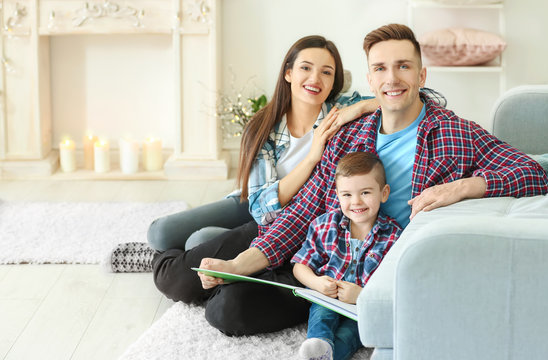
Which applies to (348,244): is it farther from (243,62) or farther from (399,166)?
(243,62)

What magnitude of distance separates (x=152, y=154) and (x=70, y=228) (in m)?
1.15

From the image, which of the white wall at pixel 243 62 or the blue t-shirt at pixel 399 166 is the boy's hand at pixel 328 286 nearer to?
the blue t-shirt at pixel 399 166

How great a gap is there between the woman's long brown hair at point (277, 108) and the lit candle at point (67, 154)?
211 centimetres

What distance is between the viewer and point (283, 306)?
2.16 metres

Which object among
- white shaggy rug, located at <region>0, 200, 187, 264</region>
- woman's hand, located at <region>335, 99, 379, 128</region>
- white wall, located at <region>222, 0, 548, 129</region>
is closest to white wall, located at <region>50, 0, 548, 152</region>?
white wall, located at <region>222, 0, 548, 129</region>

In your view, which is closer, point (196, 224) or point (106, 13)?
point (196, 224)

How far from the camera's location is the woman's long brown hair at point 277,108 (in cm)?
246

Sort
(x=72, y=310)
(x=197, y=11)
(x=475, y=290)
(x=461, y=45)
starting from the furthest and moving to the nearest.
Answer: (x=197, y=11), (x=461, y=45), (x=72, y=310), (x=475, y=290)

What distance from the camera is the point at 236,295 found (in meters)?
2.14

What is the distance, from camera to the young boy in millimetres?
2031

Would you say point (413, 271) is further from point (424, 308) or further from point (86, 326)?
point (86, 326)

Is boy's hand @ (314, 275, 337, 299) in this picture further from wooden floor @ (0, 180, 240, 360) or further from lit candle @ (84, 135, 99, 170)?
lit candle @ (84, 135, 99, 170)

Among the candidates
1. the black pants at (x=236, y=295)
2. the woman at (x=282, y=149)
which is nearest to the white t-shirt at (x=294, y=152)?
the woman at (x=282, y=149)

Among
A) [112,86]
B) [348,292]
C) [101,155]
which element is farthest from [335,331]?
[112,86]
